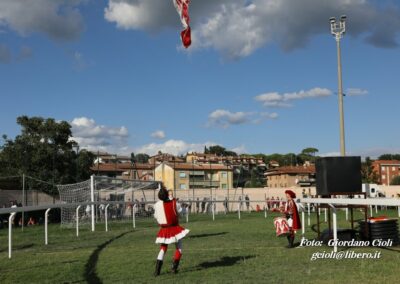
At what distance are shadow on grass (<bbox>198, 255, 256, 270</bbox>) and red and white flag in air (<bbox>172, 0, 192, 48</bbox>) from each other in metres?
5.54

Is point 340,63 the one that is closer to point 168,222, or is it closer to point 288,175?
point 168,222

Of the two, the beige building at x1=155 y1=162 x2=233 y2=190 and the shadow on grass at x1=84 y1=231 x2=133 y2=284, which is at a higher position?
the beige building at x1=155 y1=162 x2=233 y2=190

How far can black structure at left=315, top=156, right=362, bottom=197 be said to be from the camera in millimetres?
13188

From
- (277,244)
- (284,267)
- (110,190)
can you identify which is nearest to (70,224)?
(110,190)

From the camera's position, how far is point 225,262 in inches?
428

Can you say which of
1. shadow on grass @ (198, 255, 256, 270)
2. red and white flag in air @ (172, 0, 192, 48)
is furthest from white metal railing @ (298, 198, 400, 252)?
red and white flag in air @ (172, 0, 192, 48)

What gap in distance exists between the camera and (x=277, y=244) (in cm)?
1420

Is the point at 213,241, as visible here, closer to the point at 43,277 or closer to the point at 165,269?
the point at 165,269

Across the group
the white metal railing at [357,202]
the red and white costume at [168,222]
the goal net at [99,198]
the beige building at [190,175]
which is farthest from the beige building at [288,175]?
the red and white costume at [168,222]

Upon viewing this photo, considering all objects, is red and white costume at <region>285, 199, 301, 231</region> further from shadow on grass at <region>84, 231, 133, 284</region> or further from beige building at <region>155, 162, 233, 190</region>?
beige building at <region>155, 162, 233, 190</region>

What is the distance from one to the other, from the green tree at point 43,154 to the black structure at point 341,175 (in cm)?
3780

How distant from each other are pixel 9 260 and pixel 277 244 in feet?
22.2

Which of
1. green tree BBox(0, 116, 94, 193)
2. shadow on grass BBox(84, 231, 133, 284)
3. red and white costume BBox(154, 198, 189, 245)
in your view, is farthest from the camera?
green tree BBox(0, 116, 94, 193)

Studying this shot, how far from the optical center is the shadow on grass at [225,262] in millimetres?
10529
